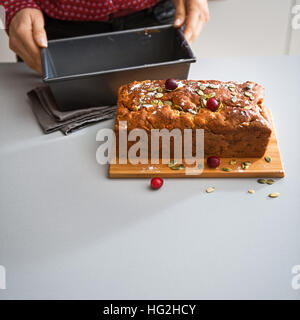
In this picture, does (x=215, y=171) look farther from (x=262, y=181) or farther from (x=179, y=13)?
(x=179, y=13)

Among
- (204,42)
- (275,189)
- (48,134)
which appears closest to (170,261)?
(275,189)

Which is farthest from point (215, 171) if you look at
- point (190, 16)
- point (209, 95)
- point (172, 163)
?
point (190, 16)

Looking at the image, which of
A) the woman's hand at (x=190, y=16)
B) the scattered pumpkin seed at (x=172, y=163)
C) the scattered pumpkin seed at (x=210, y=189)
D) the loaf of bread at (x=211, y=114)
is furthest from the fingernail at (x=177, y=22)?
the scattered pumpkin seed at (x=210, y=189)

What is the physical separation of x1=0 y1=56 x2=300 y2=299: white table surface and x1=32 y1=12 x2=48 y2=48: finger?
1.03 ft

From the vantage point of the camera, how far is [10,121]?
4.43 feet

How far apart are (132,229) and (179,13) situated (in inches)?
35.4

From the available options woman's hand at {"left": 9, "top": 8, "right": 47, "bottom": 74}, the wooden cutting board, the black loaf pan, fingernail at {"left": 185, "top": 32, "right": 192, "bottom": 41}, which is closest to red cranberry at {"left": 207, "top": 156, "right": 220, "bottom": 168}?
the wooden cutting board

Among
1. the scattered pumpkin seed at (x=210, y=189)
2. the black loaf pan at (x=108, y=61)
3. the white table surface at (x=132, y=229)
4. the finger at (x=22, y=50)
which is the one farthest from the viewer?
the finger at (x=22, y=50)

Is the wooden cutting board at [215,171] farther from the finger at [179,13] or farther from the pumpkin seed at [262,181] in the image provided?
the finger at [179,13]

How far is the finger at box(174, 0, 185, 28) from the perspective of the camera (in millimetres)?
1446

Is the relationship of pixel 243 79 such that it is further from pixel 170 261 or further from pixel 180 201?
pixel 170 261

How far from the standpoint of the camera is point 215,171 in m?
1.14

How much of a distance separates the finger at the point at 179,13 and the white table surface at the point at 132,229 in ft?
1.73

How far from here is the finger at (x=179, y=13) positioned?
1.45 meters
